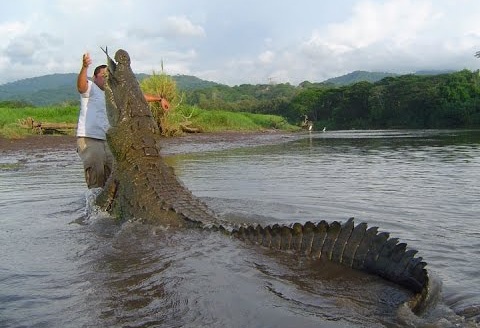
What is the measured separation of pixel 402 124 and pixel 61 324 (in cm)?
6637

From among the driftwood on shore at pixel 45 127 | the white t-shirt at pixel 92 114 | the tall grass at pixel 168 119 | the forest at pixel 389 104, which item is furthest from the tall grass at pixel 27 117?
the white t-shirt at pixel 92 114

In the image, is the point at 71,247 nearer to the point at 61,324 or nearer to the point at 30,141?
the point at 61,324

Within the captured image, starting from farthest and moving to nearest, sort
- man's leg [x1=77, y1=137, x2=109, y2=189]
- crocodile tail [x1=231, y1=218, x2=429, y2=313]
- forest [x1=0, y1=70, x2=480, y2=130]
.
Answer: forest [x1=0, y1=70, x2=480, y2=130], man's leg [x1=77, y1=137, x2=109, y2=189], crocodile tail [x1=231, y1=218, x2=429, y2=313]

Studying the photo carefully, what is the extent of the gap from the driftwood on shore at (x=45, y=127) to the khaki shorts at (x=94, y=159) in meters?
16.5

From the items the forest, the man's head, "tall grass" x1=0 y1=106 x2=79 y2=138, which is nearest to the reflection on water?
the man's head

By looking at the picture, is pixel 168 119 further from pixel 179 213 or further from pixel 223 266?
pixel 223 266

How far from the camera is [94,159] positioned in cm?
699

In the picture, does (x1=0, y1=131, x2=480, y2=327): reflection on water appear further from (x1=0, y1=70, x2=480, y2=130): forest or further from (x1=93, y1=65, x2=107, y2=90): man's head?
(x1=0, y1=70, x2=480, y2=130): forest

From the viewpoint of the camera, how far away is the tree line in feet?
188

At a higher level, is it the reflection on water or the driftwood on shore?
the driftwood on shore

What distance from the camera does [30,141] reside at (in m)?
19.8

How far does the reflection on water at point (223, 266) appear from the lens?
118 inches

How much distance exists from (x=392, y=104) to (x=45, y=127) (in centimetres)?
5856

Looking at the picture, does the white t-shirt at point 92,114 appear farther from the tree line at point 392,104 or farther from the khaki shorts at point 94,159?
the tree line at point 392,104
